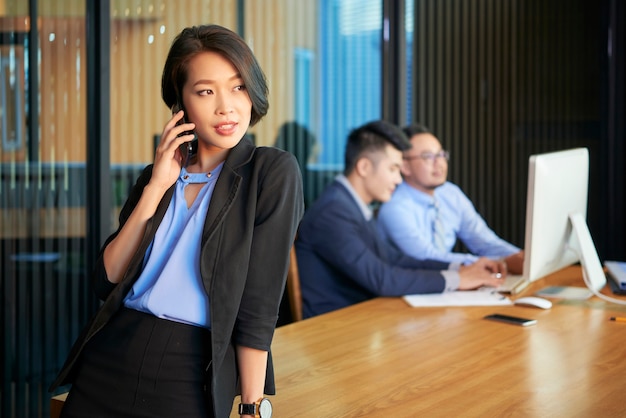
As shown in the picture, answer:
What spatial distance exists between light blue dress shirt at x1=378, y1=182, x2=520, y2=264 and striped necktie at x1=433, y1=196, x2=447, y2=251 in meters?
0.02

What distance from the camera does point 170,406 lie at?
1382mm

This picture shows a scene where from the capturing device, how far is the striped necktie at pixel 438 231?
357cm

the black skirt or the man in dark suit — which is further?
the man in dark suit

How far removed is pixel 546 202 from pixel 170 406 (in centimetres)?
148

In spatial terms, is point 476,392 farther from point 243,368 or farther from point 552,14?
point 552,14

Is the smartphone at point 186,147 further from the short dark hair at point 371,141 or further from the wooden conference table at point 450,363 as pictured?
the short dark hair at point 371,141

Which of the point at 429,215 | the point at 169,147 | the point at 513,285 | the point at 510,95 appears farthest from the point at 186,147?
the point at 510,95

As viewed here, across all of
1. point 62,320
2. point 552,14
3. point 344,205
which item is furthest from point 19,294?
point 552,14

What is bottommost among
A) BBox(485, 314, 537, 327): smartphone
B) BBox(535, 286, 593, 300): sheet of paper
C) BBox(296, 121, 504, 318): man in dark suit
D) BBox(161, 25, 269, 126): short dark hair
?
BBox(485, 314, 537, 327): smartphone

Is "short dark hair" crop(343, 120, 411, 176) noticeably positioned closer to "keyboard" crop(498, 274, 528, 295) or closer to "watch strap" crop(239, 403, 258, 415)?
"keyboard" crop(498, 274, 528, 295)

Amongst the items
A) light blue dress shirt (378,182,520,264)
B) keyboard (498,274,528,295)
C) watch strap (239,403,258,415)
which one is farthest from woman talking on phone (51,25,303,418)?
light blue dress shirt (378,182,520,264)

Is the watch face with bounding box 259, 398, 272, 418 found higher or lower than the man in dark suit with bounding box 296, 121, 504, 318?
lower

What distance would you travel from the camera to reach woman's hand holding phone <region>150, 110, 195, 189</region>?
145cm

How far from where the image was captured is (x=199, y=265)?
140cm
